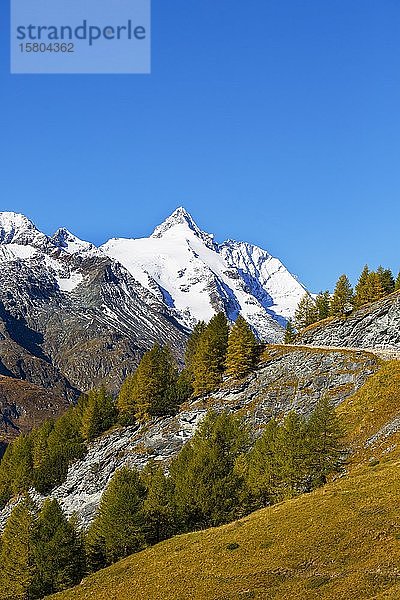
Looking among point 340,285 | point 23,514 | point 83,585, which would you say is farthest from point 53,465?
point 340,285

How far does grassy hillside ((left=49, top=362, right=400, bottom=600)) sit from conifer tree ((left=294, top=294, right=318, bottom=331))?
9187 centimetres

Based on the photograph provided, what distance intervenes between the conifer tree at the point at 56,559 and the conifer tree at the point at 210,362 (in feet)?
176

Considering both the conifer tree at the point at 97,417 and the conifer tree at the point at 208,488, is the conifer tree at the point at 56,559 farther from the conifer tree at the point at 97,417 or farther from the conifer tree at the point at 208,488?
the conifer tree at the point at 97,417

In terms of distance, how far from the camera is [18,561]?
212 feet

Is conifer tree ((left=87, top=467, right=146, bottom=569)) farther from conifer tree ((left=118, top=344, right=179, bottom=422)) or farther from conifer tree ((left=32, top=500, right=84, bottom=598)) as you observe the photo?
conifer tree ((left=118, top=344, right=179, bottom=422))

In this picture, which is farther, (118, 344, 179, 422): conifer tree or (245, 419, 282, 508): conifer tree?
(118, 344, 179, 422): conifer tree

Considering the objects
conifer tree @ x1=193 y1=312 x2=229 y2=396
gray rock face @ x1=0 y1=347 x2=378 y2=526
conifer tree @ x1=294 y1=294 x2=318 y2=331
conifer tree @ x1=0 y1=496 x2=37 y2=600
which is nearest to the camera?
conifer tree @ x1=0 y1=496 x2=37 y2=600

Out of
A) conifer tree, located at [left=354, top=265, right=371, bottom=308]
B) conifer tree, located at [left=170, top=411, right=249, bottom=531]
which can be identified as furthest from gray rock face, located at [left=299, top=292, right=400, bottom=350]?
conifer tree, located at [left=170, top=411, right=249, bottom=531]

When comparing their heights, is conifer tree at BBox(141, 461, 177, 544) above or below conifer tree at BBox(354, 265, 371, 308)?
below

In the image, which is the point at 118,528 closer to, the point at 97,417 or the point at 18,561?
the point at 18,561

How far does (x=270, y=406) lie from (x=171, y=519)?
3693cm

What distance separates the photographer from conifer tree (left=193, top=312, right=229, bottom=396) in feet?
384

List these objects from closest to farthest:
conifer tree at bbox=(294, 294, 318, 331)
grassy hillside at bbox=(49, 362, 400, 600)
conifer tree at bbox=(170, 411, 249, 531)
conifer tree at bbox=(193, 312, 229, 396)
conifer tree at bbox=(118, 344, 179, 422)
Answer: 1. grassy hillside at bbox=(49, 362, 400, 600)
2. conifer tree at bbox=(170, 411, 249, 531)
3. conifer tree at bbox=(193, 312, 229, 396)
4. conifer tree at bbox=(118, 344, 179, 422)
5. conifer tree at bbox=(294, 294, 318, 331)

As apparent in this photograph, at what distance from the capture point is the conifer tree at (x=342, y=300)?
12925cm
